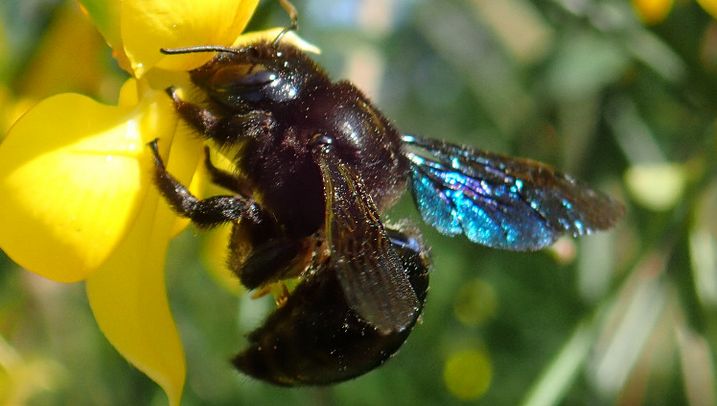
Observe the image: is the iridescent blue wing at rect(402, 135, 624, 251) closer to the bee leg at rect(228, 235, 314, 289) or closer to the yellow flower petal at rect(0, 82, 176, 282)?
the bee leg at rect(228, 235, 314, 289)

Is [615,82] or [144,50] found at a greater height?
[144,50]

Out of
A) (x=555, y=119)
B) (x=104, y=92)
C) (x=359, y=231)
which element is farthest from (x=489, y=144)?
(x=359, y=231)

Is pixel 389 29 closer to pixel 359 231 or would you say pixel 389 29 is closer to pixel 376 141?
pixel 376 141

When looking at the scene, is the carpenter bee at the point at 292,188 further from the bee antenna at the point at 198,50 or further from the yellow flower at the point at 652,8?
the yellow flower at the point at 652,8

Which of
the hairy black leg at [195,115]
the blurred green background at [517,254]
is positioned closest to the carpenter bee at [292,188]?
the hairy black leg at [195,115]

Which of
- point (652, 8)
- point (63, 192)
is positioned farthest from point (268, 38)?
point (652, 8)

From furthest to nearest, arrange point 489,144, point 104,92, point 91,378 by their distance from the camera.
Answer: point 489,144, point 91,378, point 104,92
